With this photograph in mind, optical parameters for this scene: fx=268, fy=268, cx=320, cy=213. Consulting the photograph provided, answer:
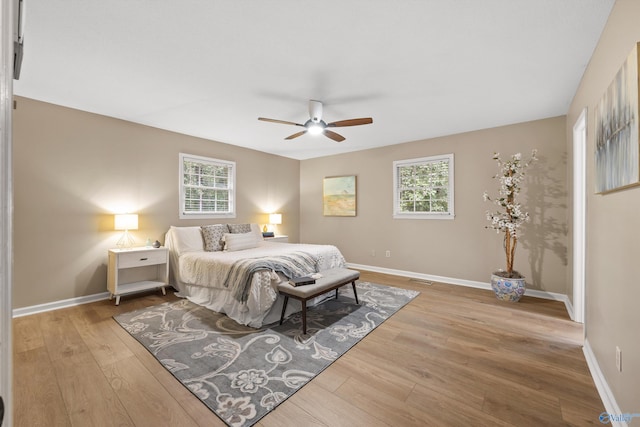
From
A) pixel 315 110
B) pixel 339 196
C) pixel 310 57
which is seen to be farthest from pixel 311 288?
pixel 339 196

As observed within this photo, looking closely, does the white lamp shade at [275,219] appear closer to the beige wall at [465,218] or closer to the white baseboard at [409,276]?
the beige wall at [465,218]

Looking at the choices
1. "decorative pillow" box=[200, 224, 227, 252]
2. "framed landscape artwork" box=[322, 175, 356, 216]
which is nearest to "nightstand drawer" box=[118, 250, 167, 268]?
"decorative pillow" box=[200, 224, 227, 252]

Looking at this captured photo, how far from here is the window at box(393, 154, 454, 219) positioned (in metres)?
4.74

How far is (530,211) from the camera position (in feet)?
13.0

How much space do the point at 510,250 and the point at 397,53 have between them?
10.9 ft

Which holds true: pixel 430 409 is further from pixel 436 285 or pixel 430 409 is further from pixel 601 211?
pixel 436 285

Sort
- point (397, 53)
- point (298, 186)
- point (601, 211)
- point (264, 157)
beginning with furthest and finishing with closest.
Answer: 1. point (298, 186)
2. point (264, 157)
3. point (397, 53)
4. point (601, 211)

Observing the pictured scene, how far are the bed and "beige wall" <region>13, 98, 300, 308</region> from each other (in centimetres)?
63

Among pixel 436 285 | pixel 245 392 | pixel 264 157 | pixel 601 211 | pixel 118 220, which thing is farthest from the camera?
pixel 264 157

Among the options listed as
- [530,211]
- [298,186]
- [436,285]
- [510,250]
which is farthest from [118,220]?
[530,211]

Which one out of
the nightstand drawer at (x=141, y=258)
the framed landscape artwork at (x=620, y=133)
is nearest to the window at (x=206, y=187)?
the nightstand drawer at (x=141, y=258)

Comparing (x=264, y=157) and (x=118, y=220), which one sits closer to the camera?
(x=118, y=220)

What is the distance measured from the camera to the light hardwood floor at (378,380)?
5.45 feet

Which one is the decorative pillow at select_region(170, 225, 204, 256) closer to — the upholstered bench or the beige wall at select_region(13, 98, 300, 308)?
the beige wall at select_region(13, 98, 300, 308)
